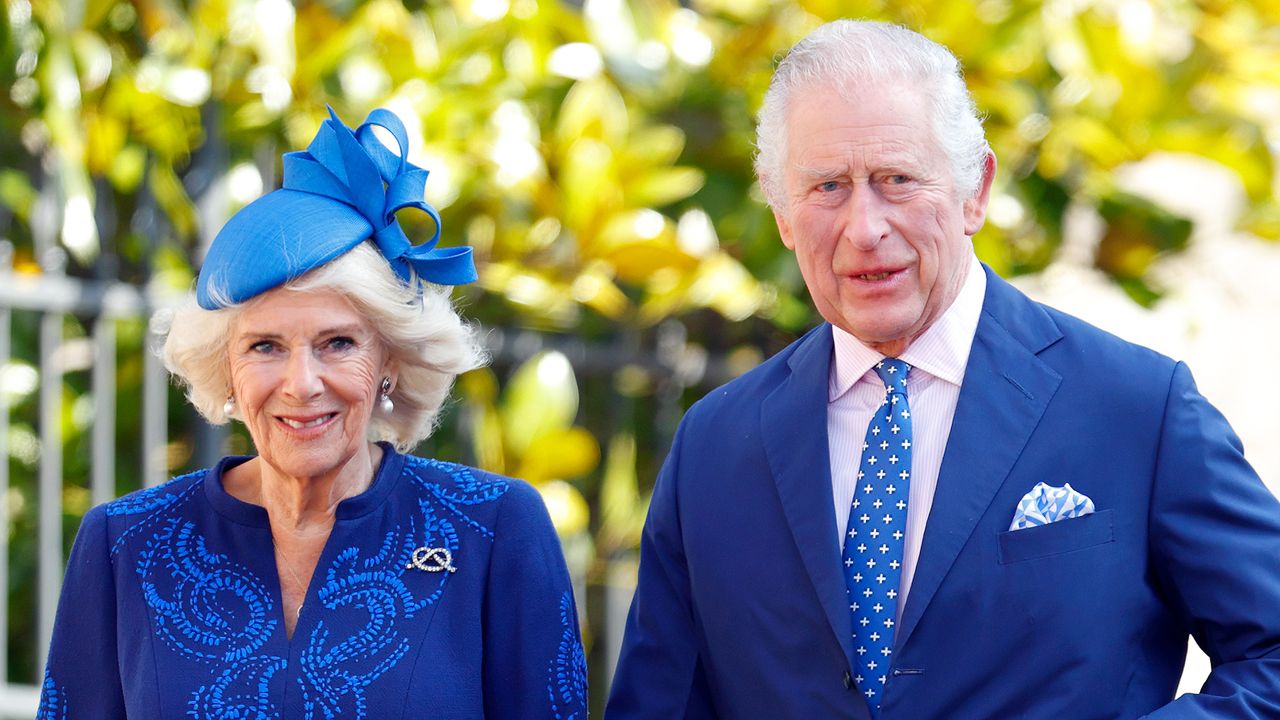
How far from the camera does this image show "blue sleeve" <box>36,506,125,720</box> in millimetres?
2611

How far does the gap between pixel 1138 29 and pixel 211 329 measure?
244 cm

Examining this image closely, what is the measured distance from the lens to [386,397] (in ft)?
8.96

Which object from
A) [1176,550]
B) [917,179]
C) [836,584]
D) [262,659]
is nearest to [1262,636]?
[1176,550]

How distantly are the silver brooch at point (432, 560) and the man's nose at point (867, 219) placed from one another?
851mm

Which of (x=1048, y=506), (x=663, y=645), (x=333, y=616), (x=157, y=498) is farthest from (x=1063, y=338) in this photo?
(x=157, y=498)

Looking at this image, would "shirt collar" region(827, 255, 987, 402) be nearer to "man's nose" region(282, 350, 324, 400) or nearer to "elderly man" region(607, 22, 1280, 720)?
"elderly man" region(607, 22, 1280, 720)

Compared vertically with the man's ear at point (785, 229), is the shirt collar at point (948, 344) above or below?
below

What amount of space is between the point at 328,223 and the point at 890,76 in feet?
2.93

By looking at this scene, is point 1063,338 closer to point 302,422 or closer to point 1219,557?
point 1219,557

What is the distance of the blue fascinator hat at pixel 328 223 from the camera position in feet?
8.30

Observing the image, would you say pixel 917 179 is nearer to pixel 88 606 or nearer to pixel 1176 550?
pixel 1176 550

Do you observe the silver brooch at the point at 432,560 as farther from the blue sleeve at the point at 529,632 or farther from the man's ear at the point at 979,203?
the man's ear at the point at 979,203

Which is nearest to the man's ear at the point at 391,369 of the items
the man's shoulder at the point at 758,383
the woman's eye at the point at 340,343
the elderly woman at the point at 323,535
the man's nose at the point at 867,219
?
the elderly woman at the point at 323,535

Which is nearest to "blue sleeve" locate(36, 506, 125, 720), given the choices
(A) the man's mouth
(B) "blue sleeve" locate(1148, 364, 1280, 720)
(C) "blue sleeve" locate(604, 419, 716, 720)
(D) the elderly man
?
(A) the man's mouth
